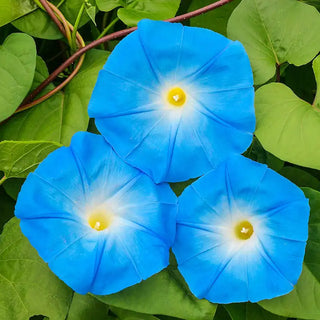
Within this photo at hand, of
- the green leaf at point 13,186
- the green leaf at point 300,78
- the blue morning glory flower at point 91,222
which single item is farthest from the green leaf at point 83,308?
the green leaf at point 300,78

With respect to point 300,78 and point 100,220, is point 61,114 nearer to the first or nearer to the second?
point 100,220

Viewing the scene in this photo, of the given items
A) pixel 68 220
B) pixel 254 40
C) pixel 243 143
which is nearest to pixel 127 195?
pixel 68 220

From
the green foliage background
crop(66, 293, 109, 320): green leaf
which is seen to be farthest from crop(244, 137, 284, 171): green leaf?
crop(66, 293, 109, 320): green leaf

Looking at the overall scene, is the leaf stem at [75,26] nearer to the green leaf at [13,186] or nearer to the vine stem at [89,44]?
the vine stem at [89,44]

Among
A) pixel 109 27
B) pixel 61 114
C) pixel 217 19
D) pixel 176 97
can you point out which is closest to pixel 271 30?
pixel 217 19

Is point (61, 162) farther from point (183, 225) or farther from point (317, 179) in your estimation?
point (317, 179)

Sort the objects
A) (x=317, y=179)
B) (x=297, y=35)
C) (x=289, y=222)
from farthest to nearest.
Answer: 1. (x=317, y=179)
2. (x=297, y=35)
3. (x=289, y=222)
